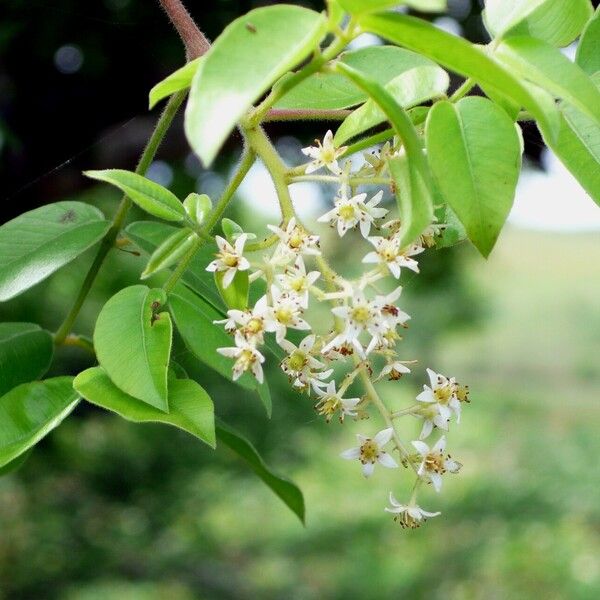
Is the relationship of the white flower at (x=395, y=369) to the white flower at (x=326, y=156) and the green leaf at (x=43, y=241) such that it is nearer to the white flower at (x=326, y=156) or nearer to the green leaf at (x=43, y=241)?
the white flower at (x=326, y=156)

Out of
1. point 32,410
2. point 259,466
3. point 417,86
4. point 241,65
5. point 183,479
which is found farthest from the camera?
point 183,479

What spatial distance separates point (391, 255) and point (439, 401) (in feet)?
0.32

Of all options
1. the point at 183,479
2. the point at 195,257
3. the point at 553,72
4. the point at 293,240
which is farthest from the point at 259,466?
the point at 183,479

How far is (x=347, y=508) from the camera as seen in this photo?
312 centimetres

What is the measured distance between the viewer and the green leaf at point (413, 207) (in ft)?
1.16

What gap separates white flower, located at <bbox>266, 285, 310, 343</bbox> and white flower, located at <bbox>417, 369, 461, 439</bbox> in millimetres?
99

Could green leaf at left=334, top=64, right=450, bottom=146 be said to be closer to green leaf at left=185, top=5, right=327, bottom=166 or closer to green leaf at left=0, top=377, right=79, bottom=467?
green leaf at left=185, top=5, right=327, bottom=166

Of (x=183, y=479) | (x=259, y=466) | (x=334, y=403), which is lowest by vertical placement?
(x=183, y=479)

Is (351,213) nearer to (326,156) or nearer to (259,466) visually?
(326,156)

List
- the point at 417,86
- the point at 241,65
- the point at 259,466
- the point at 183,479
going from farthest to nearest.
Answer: the point at 183,479, the point at 259,466, the point at 417,86, the point at 241,65

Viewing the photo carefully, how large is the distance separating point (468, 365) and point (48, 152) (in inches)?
250

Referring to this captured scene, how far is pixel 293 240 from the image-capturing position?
0.43 m

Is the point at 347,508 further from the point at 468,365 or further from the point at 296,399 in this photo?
the point at 468,365

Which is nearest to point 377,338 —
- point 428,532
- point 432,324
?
point 428,532
